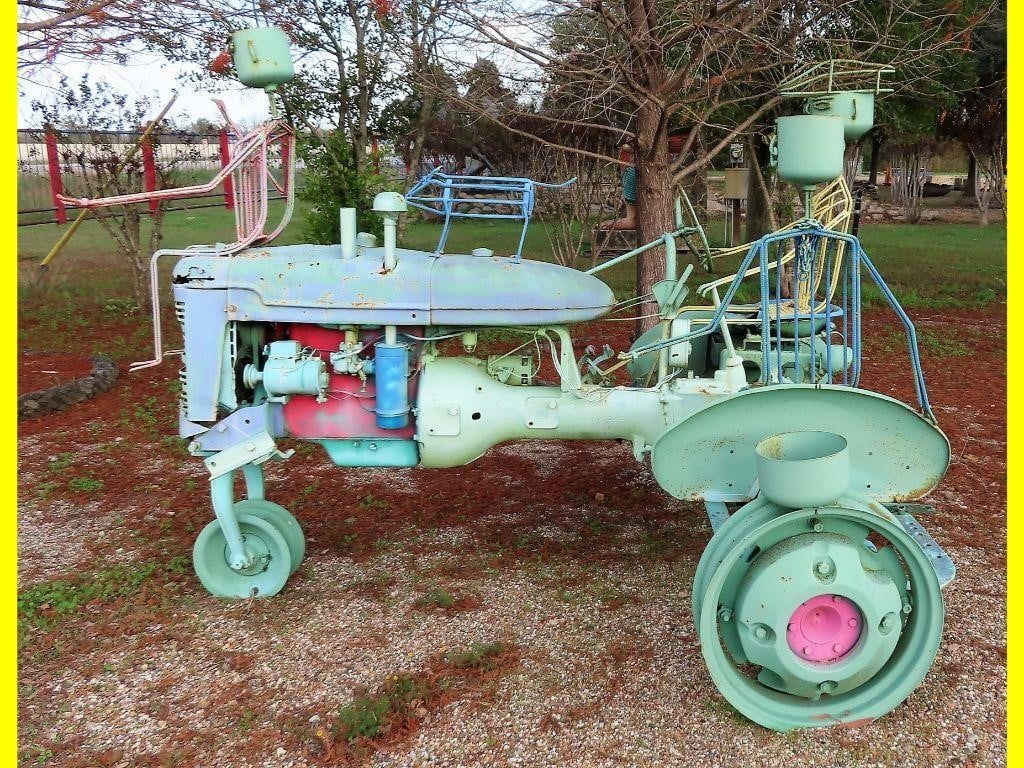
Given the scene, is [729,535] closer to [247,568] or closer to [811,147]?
[811,147]

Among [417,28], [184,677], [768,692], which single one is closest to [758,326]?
[768,692]

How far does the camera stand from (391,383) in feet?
11.8

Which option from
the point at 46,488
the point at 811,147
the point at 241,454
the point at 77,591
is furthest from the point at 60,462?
the point at 811,147

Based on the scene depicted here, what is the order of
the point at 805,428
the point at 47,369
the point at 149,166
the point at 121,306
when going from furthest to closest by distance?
the point at 121,306 < the point at 149,166 < the point at 47,369 < the point at 805,428

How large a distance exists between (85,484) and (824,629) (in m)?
4.76

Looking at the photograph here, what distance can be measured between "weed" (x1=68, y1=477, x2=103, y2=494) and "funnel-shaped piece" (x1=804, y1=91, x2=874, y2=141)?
489cm

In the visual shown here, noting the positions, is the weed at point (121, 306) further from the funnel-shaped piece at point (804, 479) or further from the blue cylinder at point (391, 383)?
→ the funnel-shaped piece at point (804, 479)

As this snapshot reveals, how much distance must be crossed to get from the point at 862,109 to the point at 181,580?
3908mm

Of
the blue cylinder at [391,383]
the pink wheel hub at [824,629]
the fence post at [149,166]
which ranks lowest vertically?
the pink wheel hub at [824,629]

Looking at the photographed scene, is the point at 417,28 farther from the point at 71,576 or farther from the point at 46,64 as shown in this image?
the point at 71,576

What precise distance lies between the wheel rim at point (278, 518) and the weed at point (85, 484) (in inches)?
81.4

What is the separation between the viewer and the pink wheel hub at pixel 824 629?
2938 millimetres

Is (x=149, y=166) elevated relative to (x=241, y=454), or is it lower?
elevated

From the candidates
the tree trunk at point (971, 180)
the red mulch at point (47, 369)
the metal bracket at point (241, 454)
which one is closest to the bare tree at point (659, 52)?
the metal bracket at point (241, 454)
